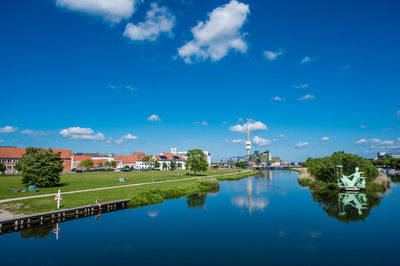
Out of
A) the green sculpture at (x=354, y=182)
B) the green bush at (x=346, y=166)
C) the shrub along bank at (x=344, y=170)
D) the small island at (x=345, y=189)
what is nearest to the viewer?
the small island at (x=345, y=189)

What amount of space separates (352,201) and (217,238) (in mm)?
31717

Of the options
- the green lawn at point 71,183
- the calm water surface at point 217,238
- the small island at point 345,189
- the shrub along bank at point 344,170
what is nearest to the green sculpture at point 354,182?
the small island at point 345,189

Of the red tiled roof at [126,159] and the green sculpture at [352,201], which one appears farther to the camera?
the red tiled roof at [126,159]

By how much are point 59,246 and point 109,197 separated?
17.3 meters

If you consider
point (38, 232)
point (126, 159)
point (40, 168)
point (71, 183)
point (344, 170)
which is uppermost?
point (126, 159)

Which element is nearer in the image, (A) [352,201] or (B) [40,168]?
(A) [352,201]

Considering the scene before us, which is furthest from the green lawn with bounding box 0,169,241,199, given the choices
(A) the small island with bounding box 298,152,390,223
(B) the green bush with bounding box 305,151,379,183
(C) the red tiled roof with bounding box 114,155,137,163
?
(C) the red tiled roof with bounding box 114,155,137,163

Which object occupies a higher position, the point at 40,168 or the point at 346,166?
the point at 40,168

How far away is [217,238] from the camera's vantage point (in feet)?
78.2

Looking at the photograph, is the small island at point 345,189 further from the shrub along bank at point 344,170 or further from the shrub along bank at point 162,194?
the shrub along bank at point 162,194

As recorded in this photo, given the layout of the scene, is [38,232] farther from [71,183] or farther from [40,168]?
[71,183]

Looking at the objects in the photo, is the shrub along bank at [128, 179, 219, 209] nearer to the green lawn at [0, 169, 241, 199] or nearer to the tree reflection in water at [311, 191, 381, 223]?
the green lawn at [0, 169, 241, 199]

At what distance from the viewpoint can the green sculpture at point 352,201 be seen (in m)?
37.0

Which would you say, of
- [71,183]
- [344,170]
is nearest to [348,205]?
[344,170]
